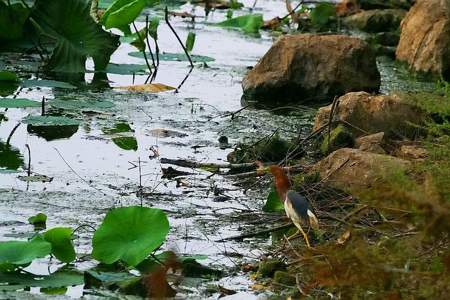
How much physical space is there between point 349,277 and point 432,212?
1.59 feet

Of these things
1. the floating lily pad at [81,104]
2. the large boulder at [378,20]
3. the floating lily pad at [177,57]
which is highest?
the floating lily pad at [81,104]

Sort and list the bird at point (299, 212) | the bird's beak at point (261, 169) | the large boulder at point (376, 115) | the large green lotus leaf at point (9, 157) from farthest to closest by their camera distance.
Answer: the large boulder at point (376, 115) → the large green lotus leaf at point (9, 157) → the bird's beak at point (261, 169) → the bird at point (299, 212)

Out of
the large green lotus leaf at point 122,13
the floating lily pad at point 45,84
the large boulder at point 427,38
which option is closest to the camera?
the floating lily pad at point 45,84

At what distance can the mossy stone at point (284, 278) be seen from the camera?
493 centimetres

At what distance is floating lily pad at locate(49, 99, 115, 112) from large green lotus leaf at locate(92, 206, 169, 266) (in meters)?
3.55

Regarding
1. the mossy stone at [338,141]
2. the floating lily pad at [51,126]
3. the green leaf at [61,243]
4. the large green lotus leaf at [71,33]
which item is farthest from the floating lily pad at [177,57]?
the green leaf at [61,243]

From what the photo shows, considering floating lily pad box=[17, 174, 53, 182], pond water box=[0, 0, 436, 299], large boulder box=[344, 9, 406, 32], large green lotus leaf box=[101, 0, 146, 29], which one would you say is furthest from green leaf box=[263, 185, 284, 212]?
large boulder box=[344, 9, 406, 32]

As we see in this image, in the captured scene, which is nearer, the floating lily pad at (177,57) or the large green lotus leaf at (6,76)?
the large green lotus leaf at (6,76)

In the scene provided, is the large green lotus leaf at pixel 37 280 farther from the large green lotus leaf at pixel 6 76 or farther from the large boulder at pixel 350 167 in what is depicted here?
the large green lotus leaf at pixel 6 76

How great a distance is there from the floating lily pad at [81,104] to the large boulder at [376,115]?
1742mm

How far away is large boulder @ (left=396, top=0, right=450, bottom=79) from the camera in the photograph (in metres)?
11.1

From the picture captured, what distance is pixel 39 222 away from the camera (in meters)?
5.58

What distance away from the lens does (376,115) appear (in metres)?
7.52

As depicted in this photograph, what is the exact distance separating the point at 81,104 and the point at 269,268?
3845mm
